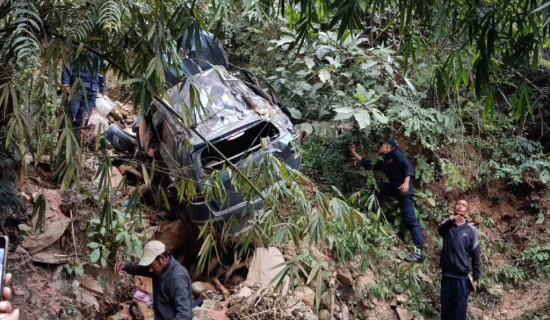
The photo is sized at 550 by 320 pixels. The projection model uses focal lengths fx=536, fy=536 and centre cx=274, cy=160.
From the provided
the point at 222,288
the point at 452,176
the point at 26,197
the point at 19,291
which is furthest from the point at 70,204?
the point at 452,176

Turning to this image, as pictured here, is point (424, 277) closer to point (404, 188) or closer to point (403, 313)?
point (403, 313)

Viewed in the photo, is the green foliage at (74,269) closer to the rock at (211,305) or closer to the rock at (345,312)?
the rock at (211,305)

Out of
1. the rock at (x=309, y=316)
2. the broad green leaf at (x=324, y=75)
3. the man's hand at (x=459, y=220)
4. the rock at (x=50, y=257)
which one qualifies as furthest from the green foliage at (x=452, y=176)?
the rock at (x=50, y=257)

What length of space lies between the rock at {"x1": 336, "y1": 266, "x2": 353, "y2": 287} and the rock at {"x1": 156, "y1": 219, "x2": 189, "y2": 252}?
2.09 metres

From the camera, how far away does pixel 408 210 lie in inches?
305

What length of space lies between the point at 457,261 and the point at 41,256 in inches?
184

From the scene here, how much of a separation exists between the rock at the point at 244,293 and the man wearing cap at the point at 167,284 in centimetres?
171

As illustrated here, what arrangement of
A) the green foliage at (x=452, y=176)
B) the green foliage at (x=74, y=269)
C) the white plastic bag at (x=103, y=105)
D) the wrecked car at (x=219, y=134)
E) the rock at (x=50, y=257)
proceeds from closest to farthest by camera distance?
the rock at (x=50, y=257), the green foliage at (x=74, y=269), the wrecked car at (x=219, y=134), the green foliage at (x=452, y=176), the white plastic bag at (x=103, y=105)

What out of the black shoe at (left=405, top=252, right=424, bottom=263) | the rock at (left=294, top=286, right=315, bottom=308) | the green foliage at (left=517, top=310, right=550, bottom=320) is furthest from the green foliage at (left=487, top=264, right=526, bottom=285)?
the rock at (left=294, top=286, right=315, bottom=308)

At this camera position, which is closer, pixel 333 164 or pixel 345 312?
pixel 345 312

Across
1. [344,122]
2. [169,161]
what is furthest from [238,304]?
[344,122]

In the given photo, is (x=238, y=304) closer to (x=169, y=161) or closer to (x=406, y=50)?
(x=169, y=161)

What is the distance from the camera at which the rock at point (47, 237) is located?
5.40 meters

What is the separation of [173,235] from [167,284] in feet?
8.45
